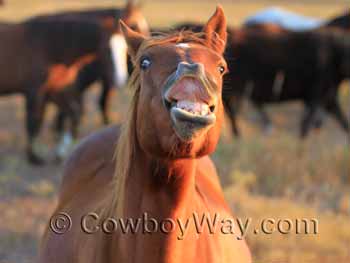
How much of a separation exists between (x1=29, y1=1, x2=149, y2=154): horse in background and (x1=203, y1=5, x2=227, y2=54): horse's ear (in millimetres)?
5556

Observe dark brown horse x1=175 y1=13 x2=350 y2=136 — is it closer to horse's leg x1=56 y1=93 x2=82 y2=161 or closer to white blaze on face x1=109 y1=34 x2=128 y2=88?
white blaze on face x1=109 y1=34 x2=128 y2=88

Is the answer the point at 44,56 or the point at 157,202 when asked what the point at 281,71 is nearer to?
the point at 44,56

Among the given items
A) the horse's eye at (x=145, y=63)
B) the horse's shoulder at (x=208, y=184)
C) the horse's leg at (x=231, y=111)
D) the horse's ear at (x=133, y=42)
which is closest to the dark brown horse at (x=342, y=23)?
the horse's leg at (x=231, y=111)

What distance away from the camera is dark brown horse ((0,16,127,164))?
8102mm

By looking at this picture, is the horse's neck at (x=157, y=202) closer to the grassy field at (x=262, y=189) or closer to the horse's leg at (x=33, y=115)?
the grassy field at (x=262, y=189)

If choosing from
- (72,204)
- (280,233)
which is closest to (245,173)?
(280,233)

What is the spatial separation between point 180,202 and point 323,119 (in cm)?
889

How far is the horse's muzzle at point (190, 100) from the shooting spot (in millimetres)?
2025

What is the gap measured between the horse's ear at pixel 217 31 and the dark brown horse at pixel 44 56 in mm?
5615

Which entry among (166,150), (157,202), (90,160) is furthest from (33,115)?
(166,150)

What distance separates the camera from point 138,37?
262 cm

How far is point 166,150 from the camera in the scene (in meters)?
2.22

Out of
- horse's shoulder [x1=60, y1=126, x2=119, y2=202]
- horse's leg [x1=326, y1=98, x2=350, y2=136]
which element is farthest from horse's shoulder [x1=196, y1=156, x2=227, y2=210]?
horse's leg [x1=326, y1=98, x2=350, y2=136]

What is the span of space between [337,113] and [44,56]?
416 cm
